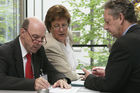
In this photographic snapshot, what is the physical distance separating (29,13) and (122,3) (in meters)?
3.79

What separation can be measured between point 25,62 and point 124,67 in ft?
2.97

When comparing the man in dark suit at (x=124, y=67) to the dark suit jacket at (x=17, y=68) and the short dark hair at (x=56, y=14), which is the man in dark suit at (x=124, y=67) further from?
the short dark hair at (x=56, y=14)

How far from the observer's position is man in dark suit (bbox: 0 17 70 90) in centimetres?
169

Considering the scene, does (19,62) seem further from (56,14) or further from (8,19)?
(8,19)

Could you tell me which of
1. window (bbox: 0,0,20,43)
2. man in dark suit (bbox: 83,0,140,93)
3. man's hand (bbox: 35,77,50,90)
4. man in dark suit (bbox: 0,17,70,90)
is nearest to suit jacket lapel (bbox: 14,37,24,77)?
man in dark suit (bbox: 0,17,70,90)

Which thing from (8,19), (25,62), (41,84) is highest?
(8,19)

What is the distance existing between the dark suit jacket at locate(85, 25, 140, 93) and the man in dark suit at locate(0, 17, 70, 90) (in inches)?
15.9

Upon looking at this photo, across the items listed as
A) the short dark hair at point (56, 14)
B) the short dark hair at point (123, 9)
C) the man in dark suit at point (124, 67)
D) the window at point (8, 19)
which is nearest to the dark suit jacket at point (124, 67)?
the man in dark suit at point (124, 67)

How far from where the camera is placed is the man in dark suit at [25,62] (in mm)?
1692

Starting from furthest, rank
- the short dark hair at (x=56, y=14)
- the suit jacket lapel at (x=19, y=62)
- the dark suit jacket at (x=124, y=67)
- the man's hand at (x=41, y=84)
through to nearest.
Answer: the short dark hair at (x=56, y=14)
the suit jacket lapel at (x=19, y=62)
the man's hand at (x=41, y=84)
the dark suit jacket at (x=124, y=67)

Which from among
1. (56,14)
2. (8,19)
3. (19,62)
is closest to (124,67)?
(19,62)

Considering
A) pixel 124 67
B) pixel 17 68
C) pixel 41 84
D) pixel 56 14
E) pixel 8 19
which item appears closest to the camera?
pixel 124 67

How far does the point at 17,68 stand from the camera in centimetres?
185

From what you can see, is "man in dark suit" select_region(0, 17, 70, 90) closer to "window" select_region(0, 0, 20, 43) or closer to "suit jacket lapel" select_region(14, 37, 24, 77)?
"suit jacket lapel" select_region(14, 37, 24, 77)
